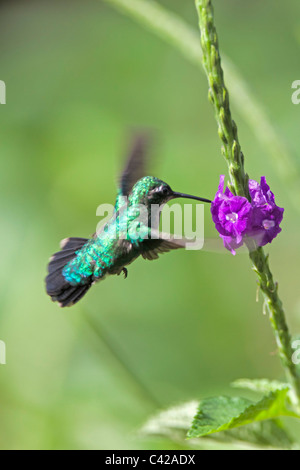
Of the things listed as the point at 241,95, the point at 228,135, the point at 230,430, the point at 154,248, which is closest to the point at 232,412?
the point at 230,430

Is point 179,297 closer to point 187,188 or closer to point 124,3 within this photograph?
point 187,188

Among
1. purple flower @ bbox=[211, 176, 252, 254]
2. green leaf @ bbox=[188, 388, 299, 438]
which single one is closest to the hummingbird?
purple flower @ bbox=[211, 176, 252, 254]

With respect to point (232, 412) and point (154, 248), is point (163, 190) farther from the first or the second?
point (232, 412)

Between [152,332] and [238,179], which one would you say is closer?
[238,179]

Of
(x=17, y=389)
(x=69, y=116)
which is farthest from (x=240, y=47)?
(x=17, y=389)

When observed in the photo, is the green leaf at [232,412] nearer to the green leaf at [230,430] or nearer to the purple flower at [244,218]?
the green leaf at [230,430]
